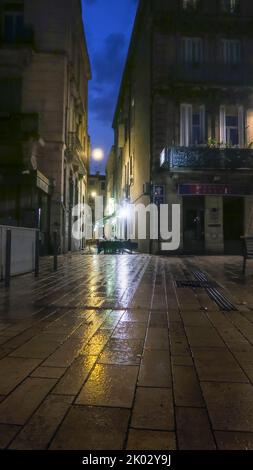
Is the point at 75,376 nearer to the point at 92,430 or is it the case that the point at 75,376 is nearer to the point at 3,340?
the point at 92,430

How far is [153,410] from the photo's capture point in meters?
2.18

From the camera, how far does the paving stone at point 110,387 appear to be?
7.51 ft

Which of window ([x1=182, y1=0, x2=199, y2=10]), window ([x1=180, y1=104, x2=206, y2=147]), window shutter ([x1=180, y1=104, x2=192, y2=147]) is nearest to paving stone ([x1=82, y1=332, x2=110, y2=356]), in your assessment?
window ([x1=180, y1=104, x2=206, y2=147])

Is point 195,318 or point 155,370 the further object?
point 195,318

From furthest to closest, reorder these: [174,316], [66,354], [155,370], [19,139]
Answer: [19,139] < [174,316] < [66,354] < [155,370]

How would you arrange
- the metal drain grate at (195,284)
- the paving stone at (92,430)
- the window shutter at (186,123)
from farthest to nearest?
the window shutter at (186,123) → the metal drain grate at (195,284) → the paving stone at (92,430)

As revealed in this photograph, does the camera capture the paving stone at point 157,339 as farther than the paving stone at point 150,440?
Yes

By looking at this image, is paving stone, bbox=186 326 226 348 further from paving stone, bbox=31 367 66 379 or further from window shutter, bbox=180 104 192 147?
window shutter, bbox=180 104 192 147

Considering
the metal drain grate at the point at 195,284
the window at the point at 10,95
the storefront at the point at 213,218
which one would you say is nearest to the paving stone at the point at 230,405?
the metal drain grate at the point at 195,284

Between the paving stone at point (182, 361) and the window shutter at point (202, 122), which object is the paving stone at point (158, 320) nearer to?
the paving stone at point (182, 361)

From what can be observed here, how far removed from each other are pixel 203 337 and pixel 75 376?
1.60m

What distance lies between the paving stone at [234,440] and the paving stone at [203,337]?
61.0 inches

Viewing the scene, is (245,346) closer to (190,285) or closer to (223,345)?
(223,345)

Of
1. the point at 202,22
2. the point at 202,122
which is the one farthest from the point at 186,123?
the point at 202,22
